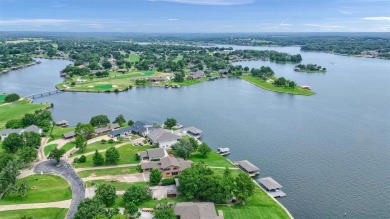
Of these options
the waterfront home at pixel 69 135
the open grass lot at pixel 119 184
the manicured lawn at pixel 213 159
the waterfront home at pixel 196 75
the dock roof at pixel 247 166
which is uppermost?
the waterfront home at pixel 196 75

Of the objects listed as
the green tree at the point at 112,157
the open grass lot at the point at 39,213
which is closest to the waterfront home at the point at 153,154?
the green tree at the point at 112,157

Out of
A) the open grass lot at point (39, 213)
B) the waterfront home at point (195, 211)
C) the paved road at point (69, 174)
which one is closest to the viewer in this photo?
the waterfront home at point (195, 211)

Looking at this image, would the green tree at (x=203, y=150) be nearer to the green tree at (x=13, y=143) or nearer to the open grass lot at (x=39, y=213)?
the open grass lot at (x=39, y=213)

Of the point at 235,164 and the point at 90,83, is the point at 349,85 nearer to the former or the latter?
the point at 235,164

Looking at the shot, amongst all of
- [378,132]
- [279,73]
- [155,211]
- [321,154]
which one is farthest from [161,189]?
[279,73]

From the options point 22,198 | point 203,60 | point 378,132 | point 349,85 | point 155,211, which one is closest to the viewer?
point 155,211

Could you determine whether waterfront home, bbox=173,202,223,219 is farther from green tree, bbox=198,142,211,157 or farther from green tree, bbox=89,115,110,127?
green tree, bbox=89,115,110,127

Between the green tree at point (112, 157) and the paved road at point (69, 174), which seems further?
the green tree at point (112, 157)
